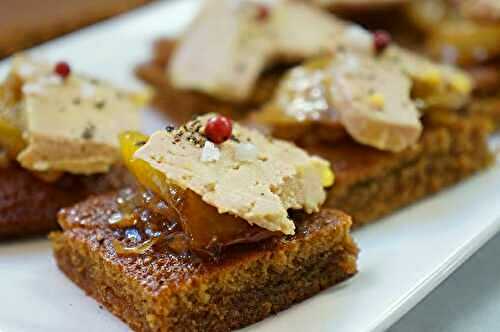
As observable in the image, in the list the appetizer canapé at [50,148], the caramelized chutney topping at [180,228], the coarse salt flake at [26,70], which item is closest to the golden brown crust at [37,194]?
the appetizer canapé at [50,148]

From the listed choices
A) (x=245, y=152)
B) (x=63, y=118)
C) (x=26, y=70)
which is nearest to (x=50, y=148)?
(x=63, y=118)

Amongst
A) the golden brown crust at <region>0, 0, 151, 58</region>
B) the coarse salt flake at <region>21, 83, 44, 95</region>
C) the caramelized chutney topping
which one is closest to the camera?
the caramelized chutney topping

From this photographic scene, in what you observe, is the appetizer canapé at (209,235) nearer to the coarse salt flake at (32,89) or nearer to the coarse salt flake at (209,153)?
the coarse salt flake at (209,153)

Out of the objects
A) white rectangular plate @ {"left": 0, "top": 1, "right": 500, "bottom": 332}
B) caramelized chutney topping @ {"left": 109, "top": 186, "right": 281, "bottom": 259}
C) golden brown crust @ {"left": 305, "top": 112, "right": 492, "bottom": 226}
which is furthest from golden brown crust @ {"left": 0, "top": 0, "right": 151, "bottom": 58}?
caramelized chutney topping @ {"left": 109, "top": 186, "right": 281, "bottom": 259}

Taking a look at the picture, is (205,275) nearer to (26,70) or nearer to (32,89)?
(32,89)

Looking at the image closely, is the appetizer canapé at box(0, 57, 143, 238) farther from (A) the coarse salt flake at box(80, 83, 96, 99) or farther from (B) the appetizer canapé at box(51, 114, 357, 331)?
(B) the appetizer canapé at box(51, 114, 357, 331)

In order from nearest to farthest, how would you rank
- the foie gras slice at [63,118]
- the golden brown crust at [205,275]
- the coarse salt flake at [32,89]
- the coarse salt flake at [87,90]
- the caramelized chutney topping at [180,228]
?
the golden brown crust at [205,275] < the caramelized chutney topping at [180,228] < the foie gras slice at [63,118] < the coarse salt flake at [32,89] < the coarse salt flake at [87,90]

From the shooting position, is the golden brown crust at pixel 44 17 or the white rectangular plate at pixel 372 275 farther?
the golden brown crust at pixel 44 17

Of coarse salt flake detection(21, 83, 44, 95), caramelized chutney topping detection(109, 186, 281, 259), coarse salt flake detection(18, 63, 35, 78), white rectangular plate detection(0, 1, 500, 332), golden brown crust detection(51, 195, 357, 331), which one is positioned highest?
coarse salt flake detection(18, 63, 35, 78)
